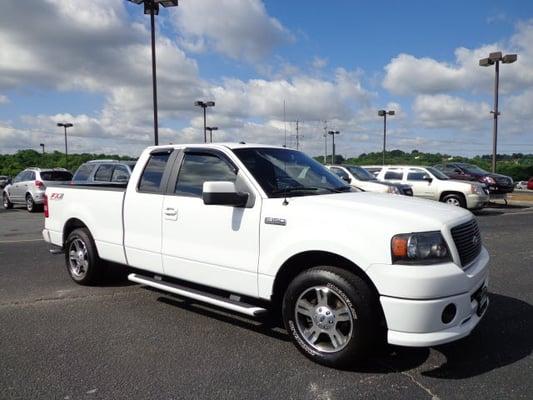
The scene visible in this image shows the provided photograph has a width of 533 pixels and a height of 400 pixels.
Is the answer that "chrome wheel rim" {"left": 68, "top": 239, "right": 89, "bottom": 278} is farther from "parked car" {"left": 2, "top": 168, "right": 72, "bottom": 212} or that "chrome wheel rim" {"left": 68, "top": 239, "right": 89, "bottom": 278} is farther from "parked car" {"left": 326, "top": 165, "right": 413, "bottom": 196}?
"parked car" {"left": 2, "top": 168, "right": 72, "bottom": 212}

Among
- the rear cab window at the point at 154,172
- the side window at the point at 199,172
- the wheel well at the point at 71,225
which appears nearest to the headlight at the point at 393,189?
the wheel well at the point at 71,225

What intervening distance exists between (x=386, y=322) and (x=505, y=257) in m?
5.73

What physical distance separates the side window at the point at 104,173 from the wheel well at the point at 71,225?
24.6ft

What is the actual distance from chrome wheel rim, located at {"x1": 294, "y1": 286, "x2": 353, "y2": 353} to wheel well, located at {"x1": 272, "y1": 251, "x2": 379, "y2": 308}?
0.78 feet

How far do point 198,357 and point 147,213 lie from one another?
183cm

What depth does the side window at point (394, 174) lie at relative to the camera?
18641mm

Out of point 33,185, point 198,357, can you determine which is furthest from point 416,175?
point 198,357

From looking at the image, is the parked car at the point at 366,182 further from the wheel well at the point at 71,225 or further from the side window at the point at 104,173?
the wheel well at the point at 71,225

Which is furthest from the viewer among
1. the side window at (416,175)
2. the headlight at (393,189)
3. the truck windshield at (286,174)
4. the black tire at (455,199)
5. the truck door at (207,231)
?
the side window at (416,175)

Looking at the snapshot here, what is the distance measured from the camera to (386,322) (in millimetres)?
3619

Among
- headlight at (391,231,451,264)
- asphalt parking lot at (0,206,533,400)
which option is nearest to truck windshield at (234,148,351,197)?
headlight at (391,231,451,264)

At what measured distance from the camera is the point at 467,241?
3.96 metres

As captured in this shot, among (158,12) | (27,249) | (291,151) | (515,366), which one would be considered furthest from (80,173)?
(515,366)

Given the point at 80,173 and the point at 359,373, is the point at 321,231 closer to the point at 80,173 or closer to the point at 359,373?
the point at 359,373
